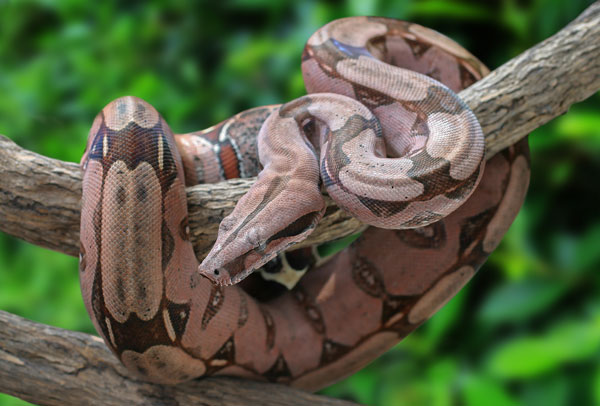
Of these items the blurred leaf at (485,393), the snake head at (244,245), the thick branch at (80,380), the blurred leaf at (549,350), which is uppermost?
the snake head at (244,245)

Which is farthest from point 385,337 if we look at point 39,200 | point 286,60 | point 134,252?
point 286,60

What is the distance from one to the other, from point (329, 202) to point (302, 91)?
1885mm

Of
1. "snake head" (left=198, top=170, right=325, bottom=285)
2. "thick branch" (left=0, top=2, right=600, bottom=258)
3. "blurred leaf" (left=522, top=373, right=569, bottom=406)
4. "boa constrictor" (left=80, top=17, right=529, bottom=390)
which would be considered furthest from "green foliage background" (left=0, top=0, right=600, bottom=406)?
"snake head" (left=198, top=170, right=325, bottom=285)

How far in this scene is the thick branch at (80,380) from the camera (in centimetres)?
163

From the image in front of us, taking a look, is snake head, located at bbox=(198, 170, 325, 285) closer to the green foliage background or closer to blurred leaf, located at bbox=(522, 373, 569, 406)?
the green foliage background

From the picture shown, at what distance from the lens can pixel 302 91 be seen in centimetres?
343

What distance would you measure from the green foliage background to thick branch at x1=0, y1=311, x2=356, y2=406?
1552 mm

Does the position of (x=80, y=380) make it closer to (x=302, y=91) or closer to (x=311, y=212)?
(x=311, y=212)

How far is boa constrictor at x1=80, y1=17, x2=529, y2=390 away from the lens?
149cm

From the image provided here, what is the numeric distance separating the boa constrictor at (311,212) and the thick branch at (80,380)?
71mm

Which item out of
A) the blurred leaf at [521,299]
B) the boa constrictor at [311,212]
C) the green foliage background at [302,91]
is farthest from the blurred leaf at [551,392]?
the boa constrictor at [311,212]

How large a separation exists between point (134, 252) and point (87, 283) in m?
0.18

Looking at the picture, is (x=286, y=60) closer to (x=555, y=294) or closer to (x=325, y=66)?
(x=325, y=66)

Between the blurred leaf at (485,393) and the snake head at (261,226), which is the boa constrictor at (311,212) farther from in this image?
the blurred leaf at (485,393)
